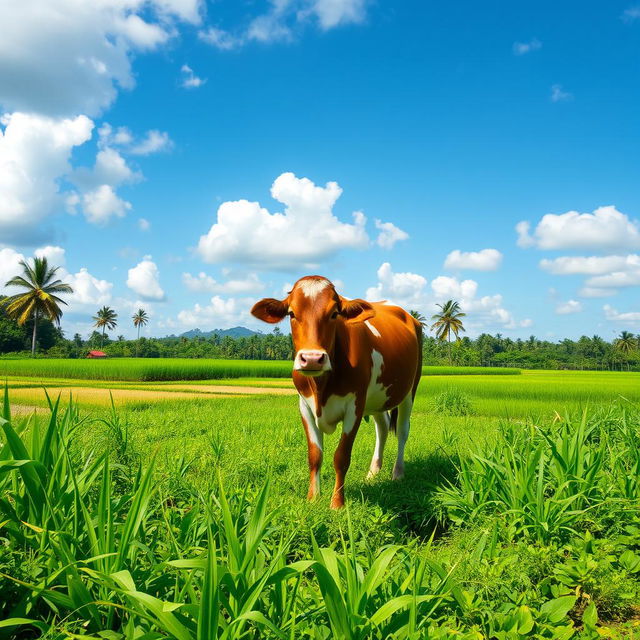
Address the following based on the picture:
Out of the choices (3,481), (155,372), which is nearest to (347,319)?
(3,481)

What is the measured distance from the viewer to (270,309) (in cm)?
441

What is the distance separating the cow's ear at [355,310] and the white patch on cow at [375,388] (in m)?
0.66

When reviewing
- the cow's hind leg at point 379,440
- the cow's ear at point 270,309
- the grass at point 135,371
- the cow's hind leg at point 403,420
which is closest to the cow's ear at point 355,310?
the cow's ear at point 270,309

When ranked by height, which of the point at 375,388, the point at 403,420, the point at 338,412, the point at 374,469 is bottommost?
the point at 374,469

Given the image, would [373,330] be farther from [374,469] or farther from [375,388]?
[374,469]

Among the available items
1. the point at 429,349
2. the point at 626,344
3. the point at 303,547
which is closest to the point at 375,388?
the point at 303,547

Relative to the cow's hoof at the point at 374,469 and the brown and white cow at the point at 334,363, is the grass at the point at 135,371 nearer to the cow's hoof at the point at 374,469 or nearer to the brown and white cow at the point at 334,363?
the cow's hoof at the point at 374,469

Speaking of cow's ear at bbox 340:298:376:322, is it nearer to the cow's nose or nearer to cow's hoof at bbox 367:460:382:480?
the cow's nose

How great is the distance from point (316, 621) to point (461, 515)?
236cm

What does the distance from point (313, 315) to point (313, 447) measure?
4.48 ft

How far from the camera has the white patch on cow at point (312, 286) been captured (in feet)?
13.5

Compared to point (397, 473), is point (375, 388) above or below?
above

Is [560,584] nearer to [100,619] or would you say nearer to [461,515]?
[461,515]

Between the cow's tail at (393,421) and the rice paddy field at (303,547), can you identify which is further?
the cow's tail at (393,421)
